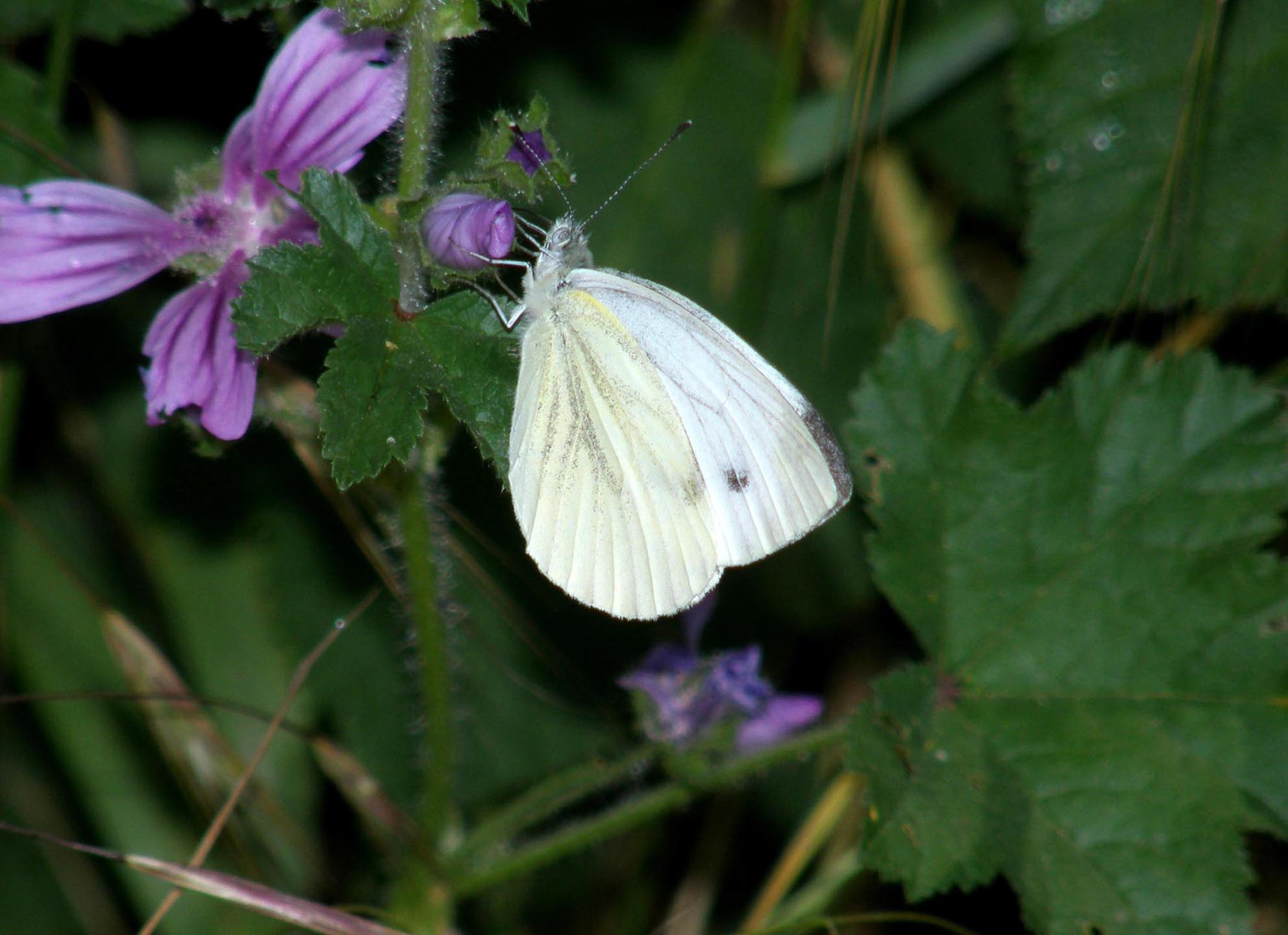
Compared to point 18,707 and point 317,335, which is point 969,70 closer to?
point 317,335

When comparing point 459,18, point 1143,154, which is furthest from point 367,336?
point 1143,154

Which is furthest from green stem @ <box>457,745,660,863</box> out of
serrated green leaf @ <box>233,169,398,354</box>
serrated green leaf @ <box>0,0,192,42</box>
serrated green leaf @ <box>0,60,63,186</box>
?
serrated green leaf @ <box>0,0,192,42</box>

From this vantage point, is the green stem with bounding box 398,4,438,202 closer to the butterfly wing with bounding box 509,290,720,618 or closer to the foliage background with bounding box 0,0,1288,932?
the butterfly wing with bounding box 509,290,720,618

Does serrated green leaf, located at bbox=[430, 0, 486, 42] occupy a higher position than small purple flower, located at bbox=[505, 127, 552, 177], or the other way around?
serrated green leaf, located at bbox=[430, 0, 486, 42]

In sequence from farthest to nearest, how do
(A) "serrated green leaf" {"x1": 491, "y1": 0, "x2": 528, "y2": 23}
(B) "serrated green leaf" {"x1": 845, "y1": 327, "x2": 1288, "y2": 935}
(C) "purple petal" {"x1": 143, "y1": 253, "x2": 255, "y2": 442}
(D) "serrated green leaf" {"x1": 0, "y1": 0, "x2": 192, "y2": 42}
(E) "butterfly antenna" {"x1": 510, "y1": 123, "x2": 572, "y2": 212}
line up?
1. (D) "serrated green leaf" {"x1": 0, "y1": 0, "x2": 192, "y2": 42}
2. (B) "serrated green leaf" {"x1": 845, "y1": 327, "x2": 1288, "y2": 935}
3. (C) "purple petal" {"x1": 143, "y1": 253, "x2": 255, "y2": 442}
4. (E) "butterfly antenna" {"x1": 510, "y1": 123, "x2": 572, "y2": 212}
5. (A) "serrated green leaf" {"x1": 491, "y1": 0, "x2": 528, "y2": 23}

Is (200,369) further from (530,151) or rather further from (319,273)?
(530,151)

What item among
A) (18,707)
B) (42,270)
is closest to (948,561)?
(42,270)

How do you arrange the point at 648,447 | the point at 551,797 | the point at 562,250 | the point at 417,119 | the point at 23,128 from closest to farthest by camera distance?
the point at 417,119 → the point at 562,250 → the point at 648,447 → the point at 23,128 → the point at 551,797
